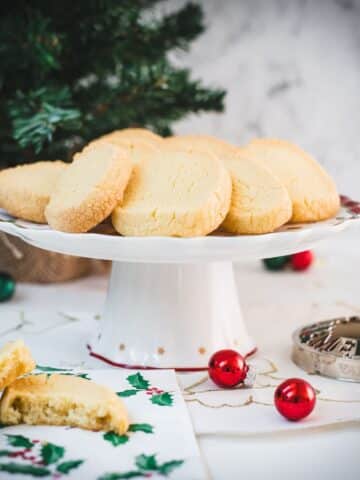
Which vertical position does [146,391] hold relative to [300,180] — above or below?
below

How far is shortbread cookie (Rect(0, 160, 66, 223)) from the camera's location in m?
0.89

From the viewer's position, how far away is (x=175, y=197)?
2.69ft

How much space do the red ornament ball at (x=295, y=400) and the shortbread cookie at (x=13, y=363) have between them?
233mm

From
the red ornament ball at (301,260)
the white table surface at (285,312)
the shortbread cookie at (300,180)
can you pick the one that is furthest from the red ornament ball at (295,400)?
the red ornament ball at (301,260)

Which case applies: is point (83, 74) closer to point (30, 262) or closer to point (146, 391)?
point (30, 262)

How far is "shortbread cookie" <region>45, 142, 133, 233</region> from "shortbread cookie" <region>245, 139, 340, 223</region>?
180 millimetres

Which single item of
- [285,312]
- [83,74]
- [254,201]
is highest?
[83,74]

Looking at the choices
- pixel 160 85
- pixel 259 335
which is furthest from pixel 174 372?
pixel 160 85

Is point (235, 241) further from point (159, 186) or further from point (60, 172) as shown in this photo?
point (60, 172)

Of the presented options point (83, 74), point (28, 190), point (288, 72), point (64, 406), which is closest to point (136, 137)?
point (28, 190)

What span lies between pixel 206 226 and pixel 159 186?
76 millimetres

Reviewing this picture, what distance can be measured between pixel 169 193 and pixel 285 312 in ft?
1.26

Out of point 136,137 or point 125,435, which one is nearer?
point 125,435

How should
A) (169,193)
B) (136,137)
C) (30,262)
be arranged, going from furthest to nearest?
(30,262), (136,137), (169,193)
